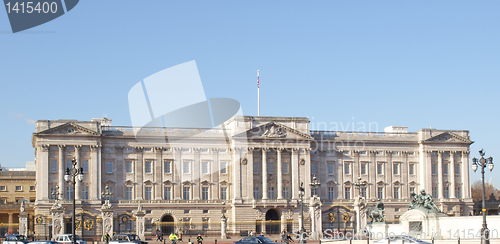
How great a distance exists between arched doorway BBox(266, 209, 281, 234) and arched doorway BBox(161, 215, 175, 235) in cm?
1301

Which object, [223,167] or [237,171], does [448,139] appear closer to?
[237,171]

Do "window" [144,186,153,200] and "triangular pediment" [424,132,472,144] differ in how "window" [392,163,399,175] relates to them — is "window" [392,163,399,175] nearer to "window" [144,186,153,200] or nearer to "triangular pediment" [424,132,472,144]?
"triangular pediment" [424,132,472,144]

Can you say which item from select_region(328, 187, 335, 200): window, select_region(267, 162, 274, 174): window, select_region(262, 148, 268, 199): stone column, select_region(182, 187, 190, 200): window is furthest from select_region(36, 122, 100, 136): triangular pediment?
select_region(328, 187, 335, 200): window

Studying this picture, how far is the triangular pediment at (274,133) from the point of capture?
305 feet

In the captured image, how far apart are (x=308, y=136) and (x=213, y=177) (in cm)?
1471

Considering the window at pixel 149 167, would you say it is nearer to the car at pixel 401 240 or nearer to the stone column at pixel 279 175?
the stone column at pixel 279 175

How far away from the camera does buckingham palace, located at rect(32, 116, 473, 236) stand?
3423 inches

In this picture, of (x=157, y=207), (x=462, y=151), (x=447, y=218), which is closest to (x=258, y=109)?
(x=157, y=207)

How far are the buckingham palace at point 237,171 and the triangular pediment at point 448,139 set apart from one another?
151 millimetres

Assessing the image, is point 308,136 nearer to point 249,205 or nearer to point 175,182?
point 249,205

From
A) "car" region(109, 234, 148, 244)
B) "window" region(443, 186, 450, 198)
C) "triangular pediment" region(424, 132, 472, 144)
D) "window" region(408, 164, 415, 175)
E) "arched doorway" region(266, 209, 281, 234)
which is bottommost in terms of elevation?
"arched doorway" region(266, 209, 281, 234)

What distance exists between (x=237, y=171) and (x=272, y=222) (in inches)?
336

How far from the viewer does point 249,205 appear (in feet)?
301

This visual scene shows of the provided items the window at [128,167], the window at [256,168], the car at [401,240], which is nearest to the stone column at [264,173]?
the window at [256,168]
